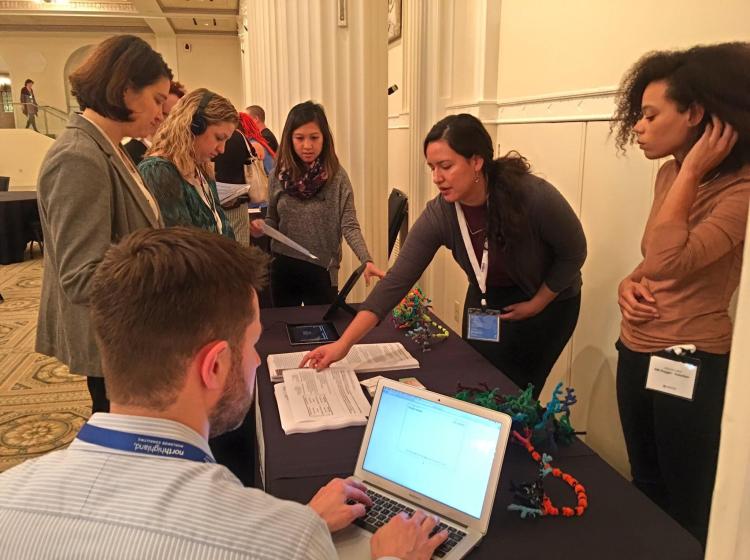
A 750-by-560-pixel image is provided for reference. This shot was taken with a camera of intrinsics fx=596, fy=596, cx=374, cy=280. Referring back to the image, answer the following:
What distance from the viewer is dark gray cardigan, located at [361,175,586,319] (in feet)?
6.09

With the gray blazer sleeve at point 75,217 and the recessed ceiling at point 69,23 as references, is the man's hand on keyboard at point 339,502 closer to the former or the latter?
the gray blazer sleeve at point 75,217

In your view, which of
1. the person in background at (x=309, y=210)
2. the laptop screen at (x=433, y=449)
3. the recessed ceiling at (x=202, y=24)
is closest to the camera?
the laptop screen at (x=433, y=449)

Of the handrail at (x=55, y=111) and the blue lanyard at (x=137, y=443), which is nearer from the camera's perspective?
the blue lanyard at (x=137, y=443)

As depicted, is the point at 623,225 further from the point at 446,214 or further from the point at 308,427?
the point at 308,427

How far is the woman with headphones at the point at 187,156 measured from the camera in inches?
77.0

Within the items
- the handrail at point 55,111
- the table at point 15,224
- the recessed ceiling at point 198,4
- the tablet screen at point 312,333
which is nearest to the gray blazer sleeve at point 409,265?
the tablet screen at point 312,333

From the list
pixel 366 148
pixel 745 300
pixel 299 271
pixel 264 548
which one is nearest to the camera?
pixel 745 300

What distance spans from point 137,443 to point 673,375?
3.98 feet

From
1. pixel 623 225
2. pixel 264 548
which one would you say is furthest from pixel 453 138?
pixel 264 548

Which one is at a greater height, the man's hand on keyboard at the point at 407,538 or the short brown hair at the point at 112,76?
the short brown hair at the point at 112,76

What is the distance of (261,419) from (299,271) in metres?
1.41

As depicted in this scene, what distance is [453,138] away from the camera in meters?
1.85

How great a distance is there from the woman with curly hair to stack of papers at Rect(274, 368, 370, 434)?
2.37 feet

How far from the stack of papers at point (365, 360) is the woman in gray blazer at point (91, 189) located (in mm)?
462
